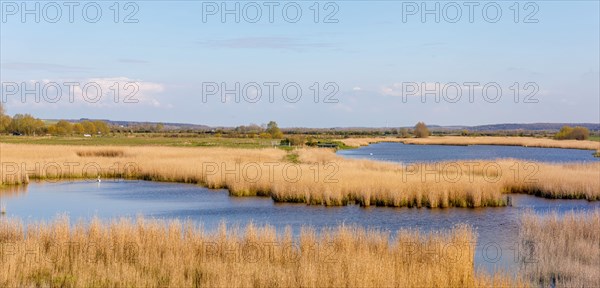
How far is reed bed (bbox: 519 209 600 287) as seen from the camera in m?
11.4

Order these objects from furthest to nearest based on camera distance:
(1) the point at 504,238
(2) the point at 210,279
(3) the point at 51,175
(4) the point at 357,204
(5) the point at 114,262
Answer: (3) the point at 51,175
(4) the point at 357,204
(1) the point at 504,238
(5) the point at 114,262
(2) the point at 210,279

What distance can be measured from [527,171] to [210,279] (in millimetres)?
25575

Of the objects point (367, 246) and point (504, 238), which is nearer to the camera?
point (367, 246)

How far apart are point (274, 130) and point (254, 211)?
8662 cm

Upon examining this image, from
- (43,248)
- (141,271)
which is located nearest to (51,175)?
(43,248)

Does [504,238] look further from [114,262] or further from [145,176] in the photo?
[145,176]

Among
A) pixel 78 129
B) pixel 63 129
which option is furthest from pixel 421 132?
pixel 63 129

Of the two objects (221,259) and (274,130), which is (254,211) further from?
(274,130)

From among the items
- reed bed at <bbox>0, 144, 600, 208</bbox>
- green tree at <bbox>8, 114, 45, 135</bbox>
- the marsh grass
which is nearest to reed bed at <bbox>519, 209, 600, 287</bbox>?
reed bed at <bbox>0, 144, 600, 208</bbox>

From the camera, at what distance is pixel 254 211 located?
73.0ft

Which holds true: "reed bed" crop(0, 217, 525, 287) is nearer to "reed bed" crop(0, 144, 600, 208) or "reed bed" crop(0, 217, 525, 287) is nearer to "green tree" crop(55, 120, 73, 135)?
"reed bed" crop(0, 144, 600, 208)

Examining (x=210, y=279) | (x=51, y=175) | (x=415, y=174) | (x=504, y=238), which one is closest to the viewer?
(x=210, y=279)

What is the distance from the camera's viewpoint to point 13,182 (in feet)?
101

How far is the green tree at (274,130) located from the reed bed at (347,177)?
60776mm
